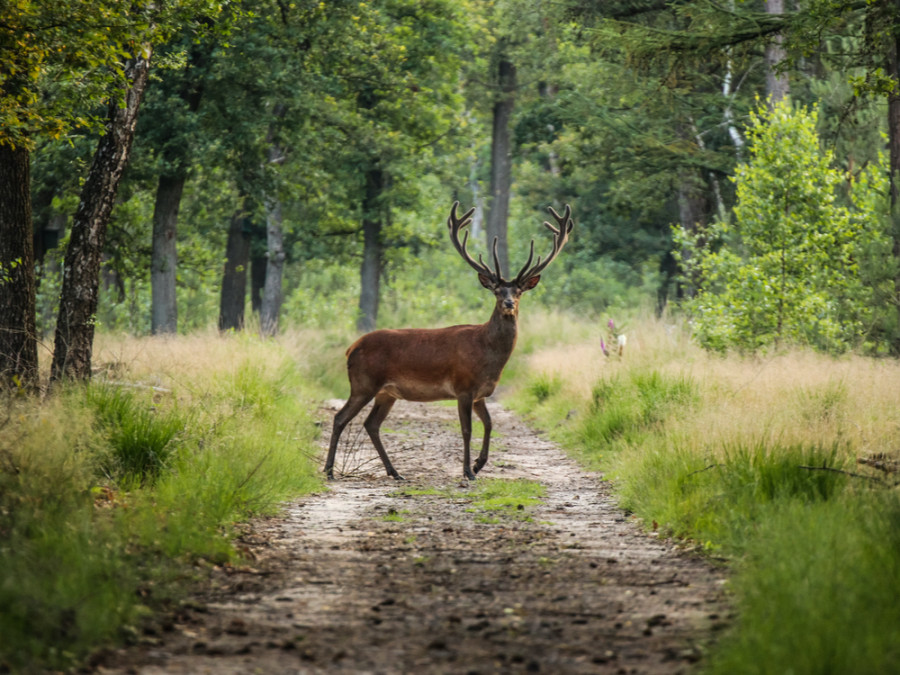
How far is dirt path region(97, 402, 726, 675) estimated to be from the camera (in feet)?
15.3

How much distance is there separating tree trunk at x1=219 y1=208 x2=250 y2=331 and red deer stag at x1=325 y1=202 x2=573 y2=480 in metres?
15.4

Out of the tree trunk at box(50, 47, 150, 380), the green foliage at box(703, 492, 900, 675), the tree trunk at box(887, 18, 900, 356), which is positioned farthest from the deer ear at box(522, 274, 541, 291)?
the green foliage at box(703, 492, 900, 675)

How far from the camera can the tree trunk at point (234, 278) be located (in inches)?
1056

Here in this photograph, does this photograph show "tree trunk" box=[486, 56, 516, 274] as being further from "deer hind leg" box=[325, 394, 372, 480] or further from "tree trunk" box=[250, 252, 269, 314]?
"deer hind leg" box=[325, 394, 372, 480]

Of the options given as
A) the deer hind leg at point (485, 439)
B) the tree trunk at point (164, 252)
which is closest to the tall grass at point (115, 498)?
the deer hind leg at point (485, 439)

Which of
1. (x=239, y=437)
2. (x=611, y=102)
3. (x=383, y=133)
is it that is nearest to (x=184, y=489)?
(x=239, y=437)

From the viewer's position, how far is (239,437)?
9969mm

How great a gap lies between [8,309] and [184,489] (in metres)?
4.51

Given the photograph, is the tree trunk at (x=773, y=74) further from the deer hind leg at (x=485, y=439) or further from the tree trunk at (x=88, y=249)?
the tree trunk at (x=88, y=249)

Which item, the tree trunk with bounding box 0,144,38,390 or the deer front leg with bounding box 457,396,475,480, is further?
the deer front leg with bounding box 457,396,475,480

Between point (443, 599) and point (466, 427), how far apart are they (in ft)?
18.1

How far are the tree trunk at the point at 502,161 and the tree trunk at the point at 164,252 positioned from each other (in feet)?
52.2

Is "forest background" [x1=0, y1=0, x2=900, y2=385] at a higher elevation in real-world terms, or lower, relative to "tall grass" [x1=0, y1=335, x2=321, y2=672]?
higher

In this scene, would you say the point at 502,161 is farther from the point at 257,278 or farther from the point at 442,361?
the point at 442,361
